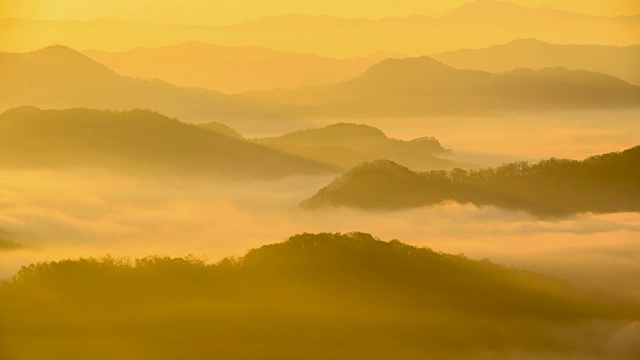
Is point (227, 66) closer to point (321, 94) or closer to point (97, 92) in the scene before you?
A: point (321, 94)

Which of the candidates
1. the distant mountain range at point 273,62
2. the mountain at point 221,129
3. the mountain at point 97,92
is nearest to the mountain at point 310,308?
the distant mountain range at point 273,62

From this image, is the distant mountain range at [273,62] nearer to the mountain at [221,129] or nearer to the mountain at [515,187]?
the mountain at [515,187]

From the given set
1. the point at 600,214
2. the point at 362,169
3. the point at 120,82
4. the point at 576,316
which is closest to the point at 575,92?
the point at 600,214

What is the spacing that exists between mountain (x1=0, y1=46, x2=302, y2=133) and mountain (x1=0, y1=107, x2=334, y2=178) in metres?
A: 2.55

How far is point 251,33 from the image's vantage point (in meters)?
74.4

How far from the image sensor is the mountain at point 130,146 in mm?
93062

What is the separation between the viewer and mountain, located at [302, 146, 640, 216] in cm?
7962

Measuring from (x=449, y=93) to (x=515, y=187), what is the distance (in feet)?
76.0

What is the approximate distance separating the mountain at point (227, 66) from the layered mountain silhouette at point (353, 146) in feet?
63.5

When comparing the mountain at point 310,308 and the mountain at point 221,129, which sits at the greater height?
the mountain at point 221,129

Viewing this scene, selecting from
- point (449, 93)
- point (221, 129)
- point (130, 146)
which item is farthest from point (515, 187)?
point (130, 146)

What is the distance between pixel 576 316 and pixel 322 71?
133 feet

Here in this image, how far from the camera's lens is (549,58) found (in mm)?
88062

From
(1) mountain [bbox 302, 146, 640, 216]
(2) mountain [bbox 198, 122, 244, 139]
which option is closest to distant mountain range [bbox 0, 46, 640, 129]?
(2) mountain [bbox 198, 122, 244, 139]
